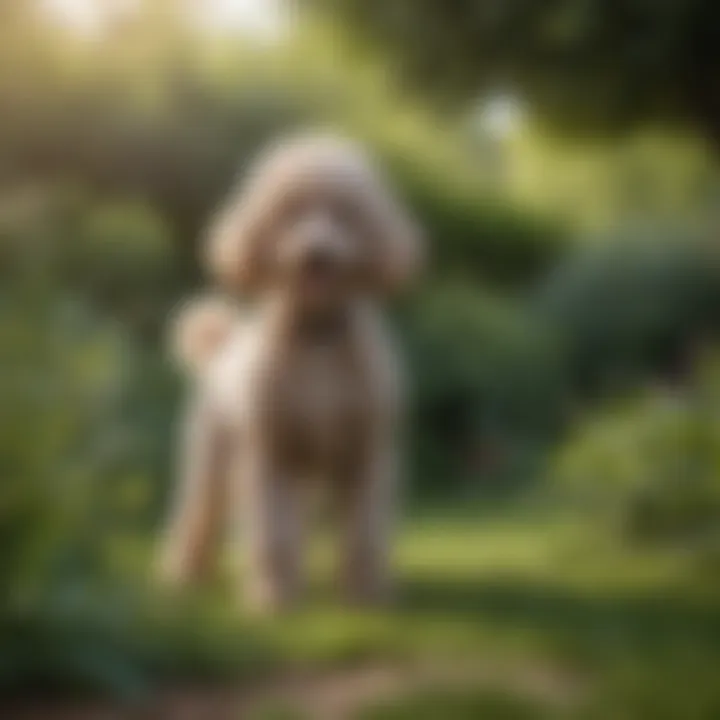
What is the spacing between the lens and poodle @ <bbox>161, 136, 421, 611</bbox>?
3.44ft

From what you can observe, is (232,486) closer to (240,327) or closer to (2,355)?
(240,327)

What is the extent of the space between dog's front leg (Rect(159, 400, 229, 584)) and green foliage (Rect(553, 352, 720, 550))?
226 mm

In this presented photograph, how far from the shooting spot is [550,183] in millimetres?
1105

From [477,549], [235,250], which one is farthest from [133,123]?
[477,549]

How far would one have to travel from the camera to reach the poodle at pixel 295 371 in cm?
105

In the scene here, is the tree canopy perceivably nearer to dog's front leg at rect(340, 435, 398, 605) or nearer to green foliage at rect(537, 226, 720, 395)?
green foliage at rect(537, 226, 720, 395)

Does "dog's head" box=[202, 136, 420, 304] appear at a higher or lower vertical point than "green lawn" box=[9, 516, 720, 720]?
higher

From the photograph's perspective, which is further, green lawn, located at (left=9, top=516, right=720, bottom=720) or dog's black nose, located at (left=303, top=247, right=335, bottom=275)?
dog's black nose, located at (left=303, top=247, right=335, bottom=275)

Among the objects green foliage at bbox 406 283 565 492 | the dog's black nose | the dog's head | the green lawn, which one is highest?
the dog's head

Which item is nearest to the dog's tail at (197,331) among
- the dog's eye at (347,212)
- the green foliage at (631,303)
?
the dog's eye at (347,212)

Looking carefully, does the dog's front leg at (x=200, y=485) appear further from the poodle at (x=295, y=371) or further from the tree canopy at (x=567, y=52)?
the tree canopy at (x=567, y=52)

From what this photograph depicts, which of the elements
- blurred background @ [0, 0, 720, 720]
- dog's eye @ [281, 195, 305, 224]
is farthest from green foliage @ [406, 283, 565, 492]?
dog's eye @ [281, 195, 305, 224]

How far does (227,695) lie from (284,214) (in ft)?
1.04

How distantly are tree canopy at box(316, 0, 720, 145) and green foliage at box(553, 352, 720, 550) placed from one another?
18 centimetres
